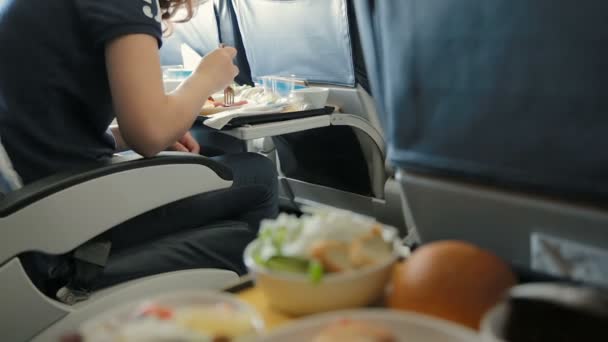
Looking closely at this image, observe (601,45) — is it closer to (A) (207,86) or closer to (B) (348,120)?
(A) (207,86)

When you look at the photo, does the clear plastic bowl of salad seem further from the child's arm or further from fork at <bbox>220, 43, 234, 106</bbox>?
fork at <bbox>220, 43, 234, 106</bbox>

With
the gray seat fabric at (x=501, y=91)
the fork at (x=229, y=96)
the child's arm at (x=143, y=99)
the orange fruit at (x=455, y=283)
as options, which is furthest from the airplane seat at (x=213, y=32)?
the orange fruit at (x=455, y=283)

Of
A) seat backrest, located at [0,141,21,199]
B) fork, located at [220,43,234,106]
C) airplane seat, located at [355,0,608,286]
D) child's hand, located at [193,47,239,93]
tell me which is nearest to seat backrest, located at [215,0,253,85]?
fork, located at [220,43,234,106]

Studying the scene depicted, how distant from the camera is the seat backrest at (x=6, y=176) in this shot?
38.2 inches

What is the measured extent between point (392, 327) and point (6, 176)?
78 centimetres

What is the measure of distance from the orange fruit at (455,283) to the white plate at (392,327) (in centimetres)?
2

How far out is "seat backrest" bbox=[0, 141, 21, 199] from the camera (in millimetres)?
970

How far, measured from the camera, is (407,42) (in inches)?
22.3

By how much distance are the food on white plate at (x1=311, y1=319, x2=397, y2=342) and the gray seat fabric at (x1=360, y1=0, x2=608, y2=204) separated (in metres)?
0.18

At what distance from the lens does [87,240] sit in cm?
94

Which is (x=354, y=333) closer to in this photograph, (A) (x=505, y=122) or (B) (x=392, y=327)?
(B) (x=392, y=327)

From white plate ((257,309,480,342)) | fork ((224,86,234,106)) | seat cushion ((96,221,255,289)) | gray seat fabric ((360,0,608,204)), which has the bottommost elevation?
seat cushion ((96,221,255,289))

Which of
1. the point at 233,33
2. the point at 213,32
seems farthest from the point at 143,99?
the point at 213,32

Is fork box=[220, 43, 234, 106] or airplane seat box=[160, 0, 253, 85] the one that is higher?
airplane seat box=[160, 0, 253, 85]
